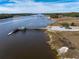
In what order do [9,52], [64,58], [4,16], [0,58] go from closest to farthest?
[64,58] → [0,58] → [9,52] → [4,16]

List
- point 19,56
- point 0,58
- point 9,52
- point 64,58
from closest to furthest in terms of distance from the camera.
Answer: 1. point 64,58
2. point 0,58
3. point 19,56
4. point 9,52

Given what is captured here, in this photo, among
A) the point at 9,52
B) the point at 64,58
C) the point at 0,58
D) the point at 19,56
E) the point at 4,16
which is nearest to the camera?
the point at 64,58

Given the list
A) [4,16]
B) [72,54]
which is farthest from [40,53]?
[4,16]

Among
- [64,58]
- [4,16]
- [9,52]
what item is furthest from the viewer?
[4,16]

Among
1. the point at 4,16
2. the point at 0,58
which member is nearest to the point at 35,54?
the point at 0,58

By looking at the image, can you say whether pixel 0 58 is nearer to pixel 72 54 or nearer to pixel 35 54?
pixel 35 54

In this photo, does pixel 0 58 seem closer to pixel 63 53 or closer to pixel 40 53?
pixel 40 53

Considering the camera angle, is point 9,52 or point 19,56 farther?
point 9,52

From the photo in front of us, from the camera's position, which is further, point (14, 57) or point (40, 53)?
point (40, 53)
